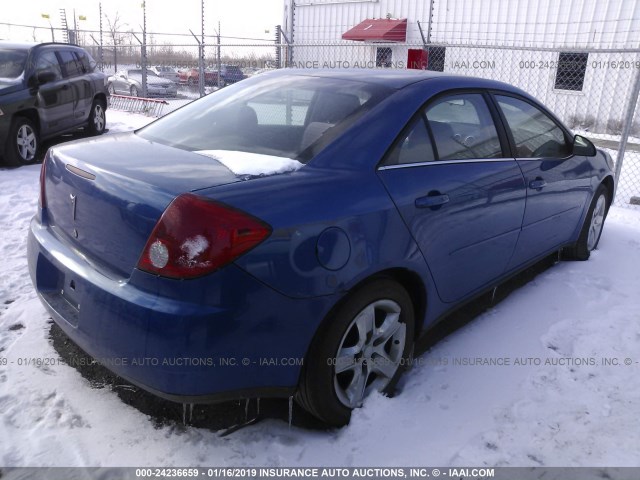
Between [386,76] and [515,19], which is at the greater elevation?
[515,19]

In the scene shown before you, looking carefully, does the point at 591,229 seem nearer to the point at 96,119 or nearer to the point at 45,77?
the point at 45,77

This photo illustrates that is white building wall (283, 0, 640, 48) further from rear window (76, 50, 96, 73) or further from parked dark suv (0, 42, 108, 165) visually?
parked dark suv (0, 42, 108, 165)

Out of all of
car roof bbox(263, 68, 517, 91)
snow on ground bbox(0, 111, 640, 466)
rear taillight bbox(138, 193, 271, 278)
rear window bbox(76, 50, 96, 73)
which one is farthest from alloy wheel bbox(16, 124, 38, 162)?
rear taillight bbox(138, 193, 271, 278)

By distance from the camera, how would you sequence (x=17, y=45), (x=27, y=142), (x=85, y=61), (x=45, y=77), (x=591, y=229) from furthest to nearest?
(x=85, y=61) → (x=17, y=45) → (x=45, y=77) → (x=27, y=142) → (x=591, y=229)

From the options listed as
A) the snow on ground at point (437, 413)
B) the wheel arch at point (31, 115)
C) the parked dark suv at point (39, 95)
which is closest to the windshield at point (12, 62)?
the parked dark suv at point (39, 95)

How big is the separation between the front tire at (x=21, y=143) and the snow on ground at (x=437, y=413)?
4.43 meters

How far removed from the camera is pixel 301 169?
2.26m


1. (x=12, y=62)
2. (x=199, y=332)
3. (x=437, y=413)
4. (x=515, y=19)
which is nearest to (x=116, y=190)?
(x=199, y=332)

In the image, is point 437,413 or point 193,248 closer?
point 193,248

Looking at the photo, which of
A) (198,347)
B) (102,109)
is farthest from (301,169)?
(102,109)

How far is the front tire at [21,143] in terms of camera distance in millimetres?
7242

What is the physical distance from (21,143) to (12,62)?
136 cm

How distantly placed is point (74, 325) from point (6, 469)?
1.95 ft

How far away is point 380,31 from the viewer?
18531mm
